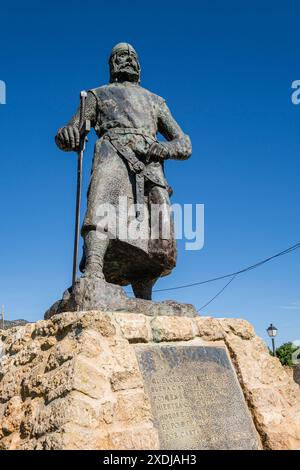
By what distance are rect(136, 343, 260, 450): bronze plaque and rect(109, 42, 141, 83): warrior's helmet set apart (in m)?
2.74

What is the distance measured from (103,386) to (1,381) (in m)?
0.97

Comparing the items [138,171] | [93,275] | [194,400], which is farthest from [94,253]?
[194,400]

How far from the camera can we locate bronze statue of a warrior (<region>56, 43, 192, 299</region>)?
13.8 feet

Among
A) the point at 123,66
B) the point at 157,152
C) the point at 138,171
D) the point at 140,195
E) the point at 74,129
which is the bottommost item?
the point at 140,195

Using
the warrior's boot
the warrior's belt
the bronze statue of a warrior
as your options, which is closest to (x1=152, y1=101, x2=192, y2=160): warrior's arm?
the bronze statue of a warrior

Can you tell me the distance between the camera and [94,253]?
3.95 m

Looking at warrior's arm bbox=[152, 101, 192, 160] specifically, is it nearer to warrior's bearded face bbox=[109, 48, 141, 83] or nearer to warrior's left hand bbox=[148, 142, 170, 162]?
warrior's left hand bbox=[148, 142, 170, 162]

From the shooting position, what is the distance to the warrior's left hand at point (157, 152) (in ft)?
14.7

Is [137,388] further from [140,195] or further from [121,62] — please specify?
[121,62]

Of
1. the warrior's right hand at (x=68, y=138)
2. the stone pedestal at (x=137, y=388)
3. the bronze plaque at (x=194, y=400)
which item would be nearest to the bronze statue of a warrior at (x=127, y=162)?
the warrior's right hand at (x=68, y=138)

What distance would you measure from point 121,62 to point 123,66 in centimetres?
4

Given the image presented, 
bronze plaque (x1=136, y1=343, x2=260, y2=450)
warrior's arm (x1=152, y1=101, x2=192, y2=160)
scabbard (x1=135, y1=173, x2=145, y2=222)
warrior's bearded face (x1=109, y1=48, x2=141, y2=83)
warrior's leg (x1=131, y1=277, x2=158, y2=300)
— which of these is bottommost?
bronze plaque (x1=136, y1=343, x2=260, y2=450)
